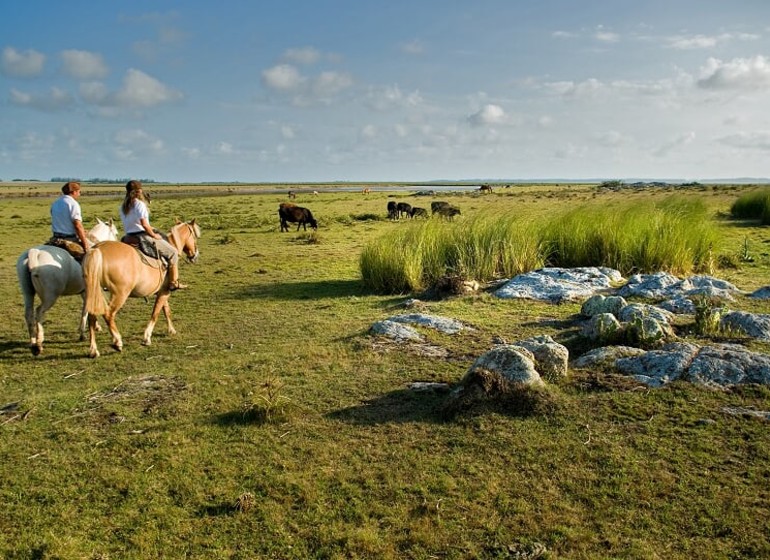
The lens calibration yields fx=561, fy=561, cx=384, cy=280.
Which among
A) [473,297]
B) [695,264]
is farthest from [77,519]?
[695,264]

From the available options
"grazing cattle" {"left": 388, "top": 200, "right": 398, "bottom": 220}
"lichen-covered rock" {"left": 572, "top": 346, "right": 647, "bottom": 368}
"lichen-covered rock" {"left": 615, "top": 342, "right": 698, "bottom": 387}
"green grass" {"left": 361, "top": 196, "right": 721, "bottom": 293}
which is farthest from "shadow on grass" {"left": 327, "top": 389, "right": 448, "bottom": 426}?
"grazing cattle" {"left": 388, "top": 200, "right": 398, "bottom": 220}

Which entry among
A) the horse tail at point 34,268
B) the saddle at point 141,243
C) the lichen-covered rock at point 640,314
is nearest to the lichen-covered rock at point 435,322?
the lichen-covered rock at point 640,314

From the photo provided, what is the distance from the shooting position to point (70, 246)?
27.4 feet

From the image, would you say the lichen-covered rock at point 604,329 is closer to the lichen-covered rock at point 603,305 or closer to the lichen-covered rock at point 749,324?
the lichen-covered rock at point 603,305

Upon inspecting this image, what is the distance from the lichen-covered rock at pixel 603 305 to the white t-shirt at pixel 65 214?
7675mm

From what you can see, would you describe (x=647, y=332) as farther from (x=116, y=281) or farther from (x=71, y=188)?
(x=71, y=188)

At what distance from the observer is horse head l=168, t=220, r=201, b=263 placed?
31.6ft

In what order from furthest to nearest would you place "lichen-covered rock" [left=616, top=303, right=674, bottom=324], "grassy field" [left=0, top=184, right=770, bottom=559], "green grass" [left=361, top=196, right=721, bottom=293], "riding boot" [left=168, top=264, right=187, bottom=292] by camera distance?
"green grass" [left=361, top=196, right=721, bottom=293]
"riding boot" [left=168, top=264, right=187, bottom=292]
"lichen-covered rock" [left=616, top=303, right=674, bottom=324]
"grassy field" [left=0, top=184, right=770, bottom=559]

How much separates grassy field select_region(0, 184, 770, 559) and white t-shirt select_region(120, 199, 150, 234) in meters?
1.80

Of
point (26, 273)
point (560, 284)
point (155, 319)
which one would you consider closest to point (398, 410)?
point (155, 319)

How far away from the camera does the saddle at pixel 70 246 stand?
834cm

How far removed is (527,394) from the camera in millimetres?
5445

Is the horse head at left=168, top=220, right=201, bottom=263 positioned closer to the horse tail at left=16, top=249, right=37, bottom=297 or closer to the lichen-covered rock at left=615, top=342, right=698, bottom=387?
the horse tail at left=16, top=249, right=37, bottom=297

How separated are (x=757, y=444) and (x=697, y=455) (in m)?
0.58
